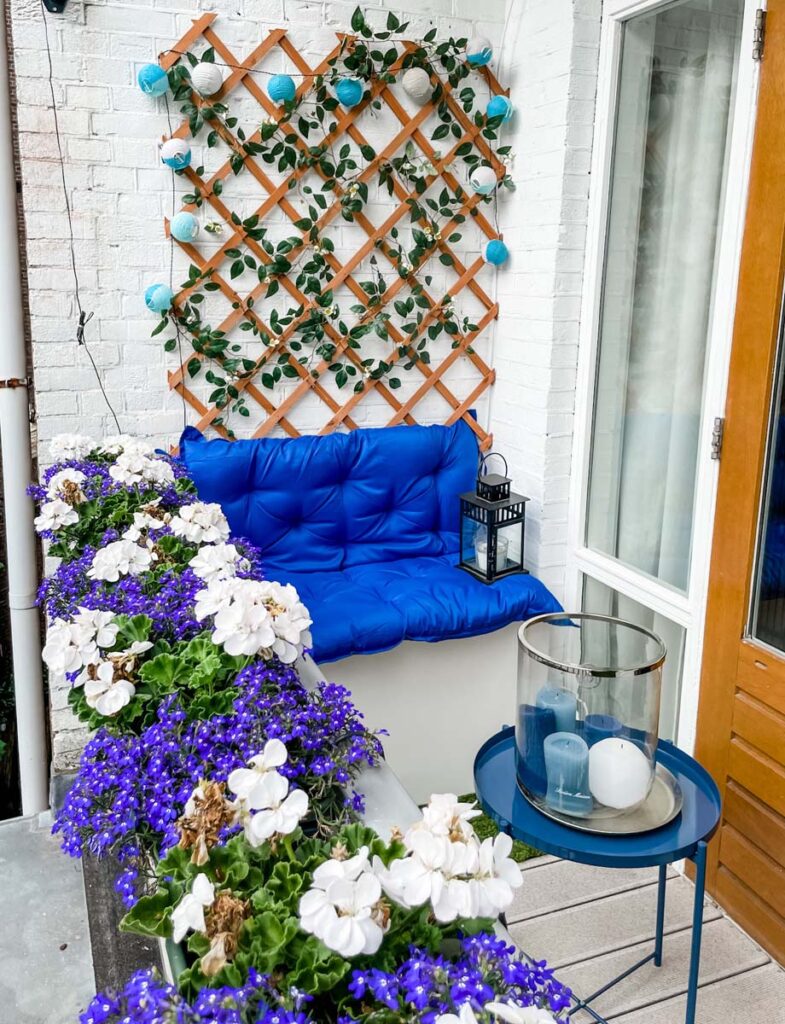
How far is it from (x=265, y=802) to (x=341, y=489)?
5.82 ft

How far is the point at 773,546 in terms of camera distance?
5.93ft

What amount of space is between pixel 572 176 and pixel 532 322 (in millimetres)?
385

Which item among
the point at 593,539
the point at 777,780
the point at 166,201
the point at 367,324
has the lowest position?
the point at 777,780

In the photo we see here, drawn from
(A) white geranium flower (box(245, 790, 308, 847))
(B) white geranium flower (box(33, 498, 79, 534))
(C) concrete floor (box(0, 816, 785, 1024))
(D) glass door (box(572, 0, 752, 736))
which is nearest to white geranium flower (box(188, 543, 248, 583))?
(B) white geranium flower (box(33, 498, 79, 534))

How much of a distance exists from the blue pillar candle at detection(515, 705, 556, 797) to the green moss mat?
0.63m

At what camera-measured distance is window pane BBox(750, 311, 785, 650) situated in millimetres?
1771

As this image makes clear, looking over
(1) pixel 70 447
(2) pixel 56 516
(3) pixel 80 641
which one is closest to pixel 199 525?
(2) pixel 56 516

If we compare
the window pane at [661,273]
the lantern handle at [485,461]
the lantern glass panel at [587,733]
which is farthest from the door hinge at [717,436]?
the lantern handle at [485,461]

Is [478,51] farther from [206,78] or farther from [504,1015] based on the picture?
[504,1015]

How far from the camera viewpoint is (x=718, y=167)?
1.92m

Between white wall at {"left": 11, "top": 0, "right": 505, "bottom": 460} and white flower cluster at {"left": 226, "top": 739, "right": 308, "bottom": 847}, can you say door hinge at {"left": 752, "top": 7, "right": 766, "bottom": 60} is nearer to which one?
white wall at {"left": 11, "top": 0, "right": 505, "bottom": 460}

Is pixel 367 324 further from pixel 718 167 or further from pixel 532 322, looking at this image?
pixel 718 167

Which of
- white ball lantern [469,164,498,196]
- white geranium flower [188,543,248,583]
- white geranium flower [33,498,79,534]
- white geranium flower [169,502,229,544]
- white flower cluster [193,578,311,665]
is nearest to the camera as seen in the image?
white flower cluster [193,578,311,665]

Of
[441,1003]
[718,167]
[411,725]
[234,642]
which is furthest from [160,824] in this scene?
[718,167]
